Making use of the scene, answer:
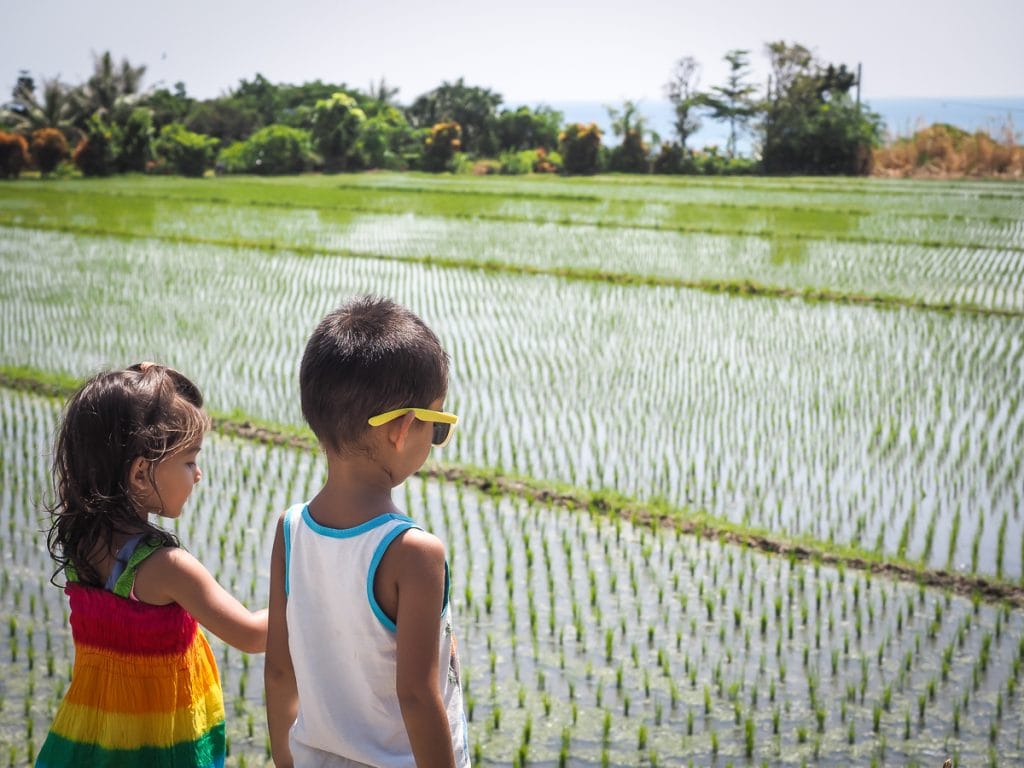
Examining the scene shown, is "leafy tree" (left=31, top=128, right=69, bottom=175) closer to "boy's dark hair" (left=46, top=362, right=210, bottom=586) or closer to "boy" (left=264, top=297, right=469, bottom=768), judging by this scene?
"boy's dark hair" (left=46, top=362, right=210, bottom=586)

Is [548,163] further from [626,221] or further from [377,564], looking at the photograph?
[377,564]

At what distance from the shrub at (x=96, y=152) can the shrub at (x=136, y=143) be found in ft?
0.98

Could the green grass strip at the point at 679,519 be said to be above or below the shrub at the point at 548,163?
below

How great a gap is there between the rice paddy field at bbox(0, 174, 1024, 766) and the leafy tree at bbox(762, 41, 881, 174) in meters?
12.4

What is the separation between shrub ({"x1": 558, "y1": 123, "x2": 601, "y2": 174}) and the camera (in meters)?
26.4

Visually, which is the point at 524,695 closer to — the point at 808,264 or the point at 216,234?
the point at 808,264

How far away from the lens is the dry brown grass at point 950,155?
68.6 feet

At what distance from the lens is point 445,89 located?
109ft

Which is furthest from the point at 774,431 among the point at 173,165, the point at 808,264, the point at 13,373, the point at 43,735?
the point at 173,165

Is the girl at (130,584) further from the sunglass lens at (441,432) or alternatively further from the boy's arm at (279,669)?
the sunglass lens at (441,432)

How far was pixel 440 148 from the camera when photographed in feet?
89.9

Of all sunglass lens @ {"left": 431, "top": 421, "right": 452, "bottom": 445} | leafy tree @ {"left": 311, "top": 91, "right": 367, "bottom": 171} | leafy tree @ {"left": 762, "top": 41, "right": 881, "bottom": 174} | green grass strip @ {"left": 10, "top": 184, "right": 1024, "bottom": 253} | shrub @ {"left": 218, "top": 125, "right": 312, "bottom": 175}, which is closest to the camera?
sunglass lens @ {"left": 431, "top": 421, "right": 452, "bottom": 445}

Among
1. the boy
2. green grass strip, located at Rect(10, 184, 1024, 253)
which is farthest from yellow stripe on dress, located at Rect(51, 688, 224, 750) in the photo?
green grass strip, located at Rect(10, 184, 1024, 253)

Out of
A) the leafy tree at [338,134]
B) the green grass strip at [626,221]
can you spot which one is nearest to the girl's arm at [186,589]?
A: the green grass strip at [626,221]
